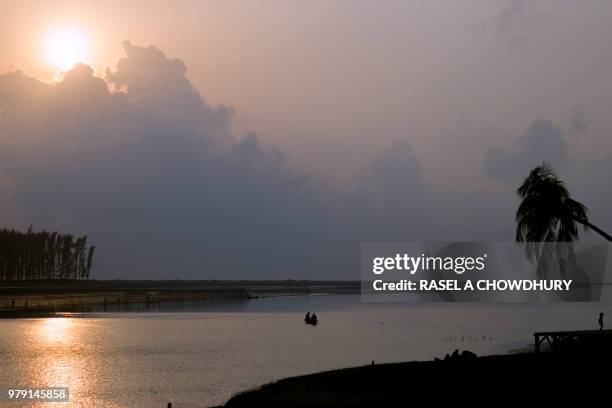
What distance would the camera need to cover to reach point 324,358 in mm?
65312

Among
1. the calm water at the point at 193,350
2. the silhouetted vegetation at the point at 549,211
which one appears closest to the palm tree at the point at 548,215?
the silhouetted vegetation at the point at 549,211

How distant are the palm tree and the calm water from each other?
21.4 metres

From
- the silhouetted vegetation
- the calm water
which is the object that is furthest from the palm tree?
the calm water

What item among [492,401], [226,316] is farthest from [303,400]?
[226,316]

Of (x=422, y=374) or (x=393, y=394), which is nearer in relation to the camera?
(x=393, y=394)

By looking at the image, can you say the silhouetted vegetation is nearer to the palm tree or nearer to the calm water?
the palm tree

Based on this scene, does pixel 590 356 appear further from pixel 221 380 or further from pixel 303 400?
pixel 221 380

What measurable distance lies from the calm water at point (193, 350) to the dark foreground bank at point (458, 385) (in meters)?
8.44

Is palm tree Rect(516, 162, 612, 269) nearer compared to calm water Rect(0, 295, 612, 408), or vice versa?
palm tree Rect(516, 162, 612, 269)

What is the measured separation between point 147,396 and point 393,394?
1833 centimetres

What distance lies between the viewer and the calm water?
1937 inches

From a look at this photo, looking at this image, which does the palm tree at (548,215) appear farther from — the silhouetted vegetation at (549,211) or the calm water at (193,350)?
the calm water at (193,350)

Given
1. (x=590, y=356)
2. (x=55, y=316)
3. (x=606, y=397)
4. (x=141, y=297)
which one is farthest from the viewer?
(x=141, y=297)

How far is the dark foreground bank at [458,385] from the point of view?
3198cm
